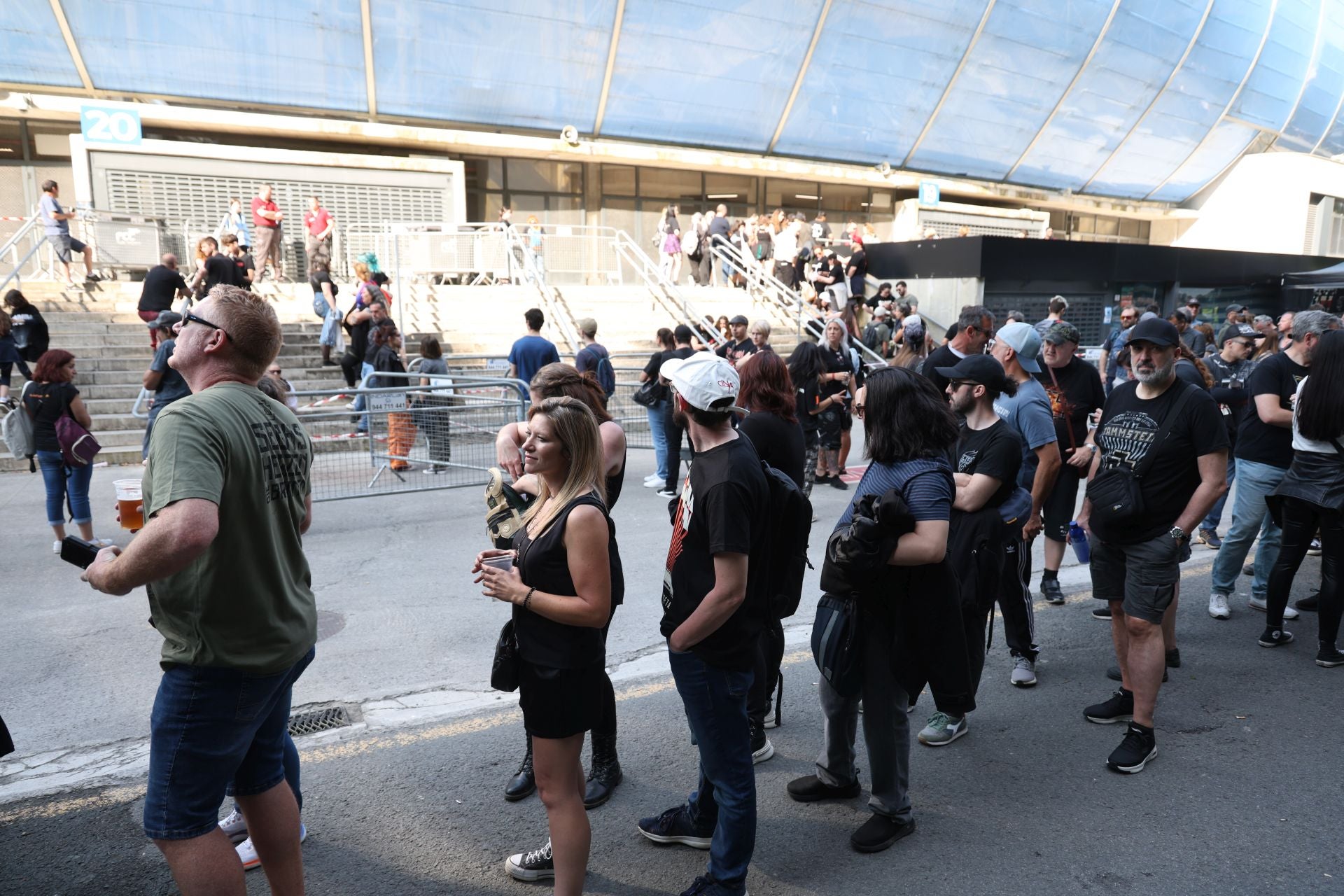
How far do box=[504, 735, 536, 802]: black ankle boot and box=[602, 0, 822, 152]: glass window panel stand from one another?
22.8 meters

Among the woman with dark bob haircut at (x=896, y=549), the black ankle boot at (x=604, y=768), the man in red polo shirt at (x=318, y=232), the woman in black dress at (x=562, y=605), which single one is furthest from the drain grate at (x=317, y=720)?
the man in red polo shirt at (x=318, y=232)

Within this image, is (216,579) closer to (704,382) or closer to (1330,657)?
(704,382)

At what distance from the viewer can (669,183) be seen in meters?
26.8

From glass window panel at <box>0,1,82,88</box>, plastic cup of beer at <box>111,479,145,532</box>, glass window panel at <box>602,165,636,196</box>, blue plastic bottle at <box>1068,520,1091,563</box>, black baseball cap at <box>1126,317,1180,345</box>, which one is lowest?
blue plastic bottle at <box>1068,520,1091,563</box>

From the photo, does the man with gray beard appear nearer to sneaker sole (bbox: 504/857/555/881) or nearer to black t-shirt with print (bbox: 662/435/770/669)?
black t-shirt with print (bbox: 662/435/770/669)

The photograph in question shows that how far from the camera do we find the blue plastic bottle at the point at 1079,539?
6359mm

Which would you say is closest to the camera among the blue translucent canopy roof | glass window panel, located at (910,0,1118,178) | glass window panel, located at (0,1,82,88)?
glass window panel, located at (0,1,82,88)

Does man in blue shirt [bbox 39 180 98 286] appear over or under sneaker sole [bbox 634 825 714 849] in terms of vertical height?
over

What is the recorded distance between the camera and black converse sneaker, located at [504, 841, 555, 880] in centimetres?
314

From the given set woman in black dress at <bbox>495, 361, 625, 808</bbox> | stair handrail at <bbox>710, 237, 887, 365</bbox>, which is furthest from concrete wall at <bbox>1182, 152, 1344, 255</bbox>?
woman in black dress at <bbox>495, 361, 625, 808</bbox>

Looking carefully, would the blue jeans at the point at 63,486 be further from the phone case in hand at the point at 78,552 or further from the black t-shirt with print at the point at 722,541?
the black t-shirt with print at the point at 722,541

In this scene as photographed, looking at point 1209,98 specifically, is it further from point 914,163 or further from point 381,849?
point 381,849

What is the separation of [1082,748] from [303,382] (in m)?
12.2

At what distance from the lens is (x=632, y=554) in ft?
23.7
